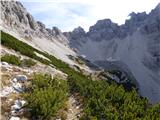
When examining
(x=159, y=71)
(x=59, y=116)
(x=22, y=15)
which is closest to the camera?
(x=59, y=116)

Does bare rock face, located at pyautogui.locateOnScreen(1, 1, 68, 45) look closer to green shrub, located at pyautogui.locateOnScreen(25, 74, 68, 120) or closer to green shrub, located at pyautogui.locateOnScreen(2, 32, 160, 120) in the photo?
green shrub, located at pyautogui.locateOnScreen(2, 32, 160, 120)

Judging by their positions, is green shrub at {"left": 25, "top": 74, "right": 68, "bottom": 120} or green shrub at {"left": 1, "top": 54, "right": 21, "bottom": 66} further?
green shrub at {"left": 1, "top": 54, "right": 21, "bottom": 66}

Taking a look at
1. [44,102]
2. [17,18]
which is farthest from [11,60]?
[17,18]

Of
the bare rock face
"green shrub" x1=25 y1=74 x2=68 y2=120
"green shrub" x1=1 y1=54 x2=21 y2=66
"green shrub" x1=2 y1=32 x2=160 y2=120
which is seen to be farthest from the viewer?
the bare rock face

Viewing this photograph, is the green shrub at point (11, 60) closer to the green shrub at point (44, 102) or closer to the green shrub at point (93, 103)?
the green shrub at point (93, 103)

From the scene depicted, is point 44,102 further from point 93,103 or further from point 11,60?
point 11,60

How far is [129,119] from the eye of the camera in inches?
642

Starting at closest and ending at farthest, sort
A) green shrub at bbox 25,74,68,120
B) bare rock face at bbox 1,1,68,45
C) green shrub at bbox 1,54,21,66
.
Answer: green shrub at bbox 25,74,68,120 → green shrub at bbox 1,54,21,66 → bare rock face at bbox 1,1,68,45

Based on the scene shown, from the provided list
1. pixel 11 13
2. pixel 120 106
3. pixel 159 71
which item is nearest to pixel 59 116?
pixel 120 106

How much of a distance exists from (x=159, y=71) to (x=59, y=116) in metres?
171

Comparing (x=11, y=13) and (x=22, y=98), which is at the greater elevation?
(x=11, y=13)

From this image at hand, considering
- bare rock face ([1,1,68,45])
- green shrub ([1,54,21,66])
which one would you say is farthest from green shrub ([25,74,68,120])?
bare rock face ([1,1,68,45])

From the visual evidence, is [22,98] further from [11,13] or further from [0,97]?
[11,13]

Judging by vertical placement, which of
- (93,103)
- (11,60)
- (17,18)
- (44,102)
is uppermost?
(17,18)
